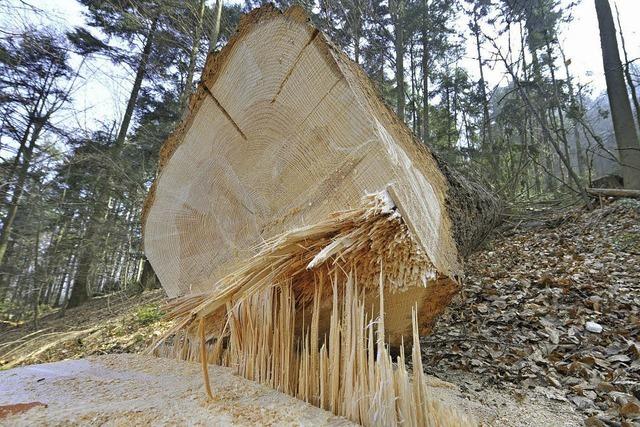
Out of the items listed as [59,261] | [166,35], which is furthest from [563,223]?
[59,261]

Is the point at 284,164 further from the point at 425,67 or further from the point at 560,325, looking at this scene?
the point at 425,67

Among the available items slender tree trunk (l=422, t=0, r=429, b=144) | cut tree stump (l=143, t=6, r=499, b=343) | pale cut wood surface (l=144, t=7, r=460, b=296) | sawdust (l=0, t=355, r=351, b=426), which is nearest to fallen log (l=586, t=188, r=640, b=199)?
cut tree stump (l=143, t=6, r=499, b=343)

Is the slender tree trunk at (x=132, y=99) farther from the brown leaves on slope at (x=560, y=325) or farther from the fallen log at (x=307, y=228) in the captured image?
the brown leaves on slope at (x=560, y=325)

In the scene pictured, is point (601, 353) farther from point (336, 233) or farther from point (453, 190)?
point (336, 233)

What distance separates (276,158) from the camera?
3.70ft

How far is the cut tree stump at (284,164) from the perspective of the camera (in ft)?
3.12

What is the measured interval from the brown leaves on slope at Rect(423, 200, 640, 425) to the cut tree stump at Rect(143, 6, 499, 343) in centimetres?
68

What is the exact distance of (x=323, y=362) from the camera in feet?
2.57

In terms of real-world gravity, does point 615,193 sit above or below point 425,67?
below

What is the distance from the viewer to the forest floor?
4.06 ft

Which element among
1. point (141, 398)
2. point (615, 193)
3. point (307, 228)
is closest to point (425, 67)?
point (615, 193)

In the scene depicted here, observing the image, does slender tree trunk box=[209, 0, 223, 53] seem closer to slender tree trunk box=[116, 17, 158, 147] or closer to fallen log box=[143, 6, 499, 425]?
slender tree trunk box=[116, 17, 158, 147]

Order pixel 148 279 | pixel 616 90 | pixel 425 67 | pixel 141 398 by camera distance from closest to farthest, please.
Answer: pixel 141 398
pixel 616 90
pixel 148 279
pixel 425 67

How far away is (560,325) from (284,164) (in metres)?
1.97
